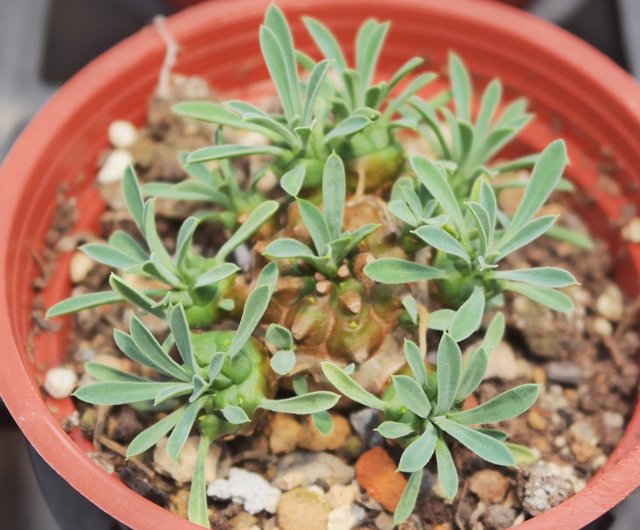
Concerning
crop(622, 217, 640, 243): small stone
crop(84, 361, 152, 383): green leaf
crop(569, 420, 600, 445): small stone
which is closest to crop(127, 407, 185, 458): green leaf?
crop(84, 361, 152, 383): green leaf

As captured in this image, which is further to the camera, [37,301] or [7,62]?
[7,62]

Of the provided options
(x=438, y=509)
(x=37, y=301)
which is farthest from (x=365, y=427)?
(x=37, y=301)

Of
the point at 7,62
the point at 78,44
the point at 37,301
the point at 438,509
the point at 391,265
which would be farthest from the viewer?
the point at 78,44

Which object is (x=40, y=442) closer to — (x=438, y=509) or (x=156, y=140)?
(x=438, y=509)

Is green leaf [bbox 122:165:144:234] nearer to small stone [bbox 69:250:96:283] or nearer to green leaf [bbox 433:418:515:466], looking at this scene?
small stone [bbox 69:250:96:283]

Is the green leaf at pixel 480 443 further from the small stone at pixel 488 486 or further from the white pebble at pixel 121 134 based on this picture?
the white pebble at pixel 121 134

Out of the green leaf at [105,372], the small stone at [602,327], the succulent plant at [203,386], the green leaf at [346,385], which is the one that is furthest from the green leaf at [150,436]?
the small stone at [602,327]

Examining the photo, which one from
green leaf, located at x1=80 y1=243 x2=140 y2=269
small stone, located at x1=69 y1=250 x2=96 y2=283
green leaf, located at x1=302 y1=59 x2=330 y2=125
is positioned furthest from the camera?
small stone, located at x1=69 y1=250 x2=96 y2=283
